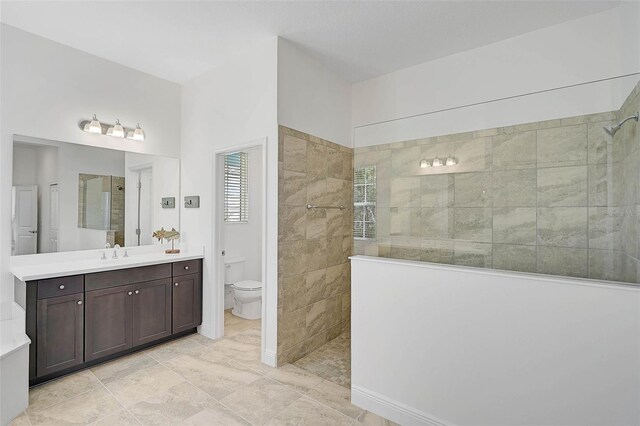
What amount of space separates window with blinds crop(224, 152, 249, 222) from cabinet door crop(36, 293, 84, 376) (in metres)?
2.09

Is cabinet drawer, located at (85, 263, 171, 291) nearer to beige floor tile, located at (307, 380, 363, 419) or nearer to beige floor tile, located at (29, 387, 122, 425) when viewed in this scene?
beige floor tile, located at (29, 387, 122, 425)

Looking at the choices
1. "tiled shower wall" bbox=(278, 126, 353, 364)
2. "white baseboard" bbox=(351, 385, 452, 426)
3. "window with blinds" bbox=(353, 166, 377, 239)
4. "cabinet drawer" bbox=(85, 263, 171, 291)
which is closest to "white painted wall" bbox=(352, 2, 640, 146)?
"window with blinds" bbox=(353, 166, 377, 239)

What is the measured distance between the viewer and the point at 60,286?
2453 mm

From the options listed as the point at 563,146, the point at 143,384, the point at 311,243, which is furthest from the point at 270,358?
the point at 563,146

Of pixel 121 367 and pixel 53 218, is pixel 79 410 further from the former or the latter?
pixel 53 218

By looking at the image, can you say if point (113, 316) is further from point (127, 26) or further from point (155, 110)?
point (127, 26)

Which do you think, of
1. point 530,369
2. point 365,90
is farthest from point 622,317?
point 365,90

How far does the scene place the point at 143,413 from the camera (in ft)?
6.80

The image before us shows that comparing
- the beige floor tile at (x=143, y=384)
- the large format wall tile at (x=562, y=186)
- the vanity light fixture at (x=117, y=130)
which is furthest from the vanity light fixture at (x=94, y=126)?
the large format wall tile at (x=562, y=186)

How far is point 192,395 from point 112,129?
2.68 meters

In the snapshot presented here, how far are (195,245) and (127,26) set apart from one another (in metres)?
2.15

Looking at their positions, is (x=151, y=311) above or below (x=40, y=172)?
below

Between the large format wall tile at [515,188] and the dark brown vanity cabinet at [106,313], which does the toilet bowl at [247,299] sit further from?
the large format wall tile at [515,188]

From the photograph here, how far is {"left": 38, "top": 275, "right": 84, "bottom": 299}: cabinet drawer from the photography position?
2363 mm
